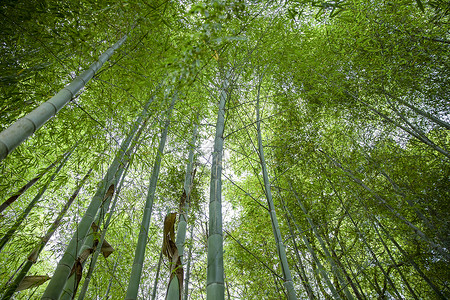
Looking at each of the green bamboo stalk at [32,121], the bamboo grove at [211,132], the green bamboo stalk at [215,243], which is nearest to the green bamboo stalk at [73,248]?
the bamboo grove at [211,132]

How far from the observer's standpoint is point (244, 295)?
4.87 meters

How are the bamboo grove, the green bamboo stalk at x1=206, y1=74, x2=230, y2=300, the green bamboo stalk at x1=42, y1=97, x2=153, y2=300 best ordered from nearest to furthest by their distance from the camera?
the green bamboo stalk at x1=206, y1=74, x2=230, y2=300, the green bamboo stalk at x1=42, y1=97, x2=153, y2=300, the bamboo grove

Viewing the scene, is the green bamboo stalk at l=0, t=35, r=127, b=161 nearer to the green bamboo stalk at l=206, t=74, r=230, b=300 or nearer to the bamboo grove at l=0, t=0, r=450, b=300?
the bamboo grove at l=0, t=0, r=450, b=300

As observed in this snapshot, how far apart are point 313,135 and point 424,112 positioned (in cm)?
163

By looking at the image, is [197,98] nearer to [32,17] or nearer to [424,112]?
[32,17]

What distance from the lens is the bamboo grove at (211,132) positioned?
1912 millimetres

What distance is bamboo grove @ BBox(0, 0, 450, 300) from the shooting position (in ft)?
6.27

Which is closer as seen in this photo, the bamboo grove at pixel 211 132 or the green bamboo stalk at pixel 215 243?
the green bamboo stalk at pixel 215 243

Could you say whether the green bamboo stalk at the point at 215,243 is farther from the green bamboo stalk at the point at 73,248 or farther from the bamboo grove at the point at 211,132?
the green bamboo stalk at the point at 73,248

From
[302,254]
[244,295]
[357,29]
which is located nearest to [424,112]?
[357,29]

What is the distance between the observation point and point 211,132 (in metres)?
4.27

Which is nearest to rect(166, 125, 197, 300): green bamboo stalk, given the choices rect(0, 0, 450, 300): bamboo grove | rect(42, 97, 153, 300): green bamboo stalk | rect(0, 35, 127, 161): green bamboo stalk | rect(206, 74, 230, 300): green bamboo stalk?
rect(0, 0, 450, 300): bamboo grove

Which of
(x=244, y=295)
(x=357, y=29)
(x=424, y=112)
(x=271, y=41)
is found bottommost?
(x=244, y=295)

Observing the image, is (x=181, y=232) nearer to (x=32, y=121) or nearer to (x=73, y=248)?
(x=73, y=248)
